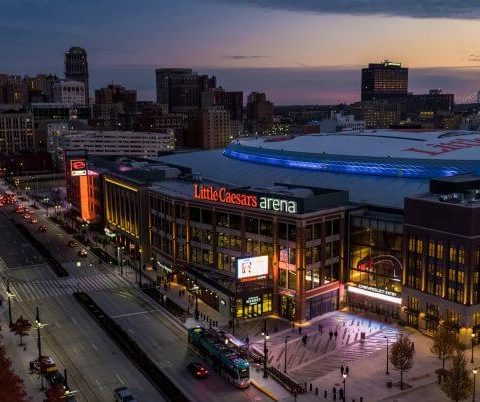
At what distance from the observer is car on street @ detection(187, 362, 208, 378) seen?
70562 mm

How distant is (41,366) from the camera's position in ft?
227

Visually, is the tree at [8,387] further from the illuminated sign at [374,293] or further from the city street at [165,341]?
the illuminated sign at [374,293]

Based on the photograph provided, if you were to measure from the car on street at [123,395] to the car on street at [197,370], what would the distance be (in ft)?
30.7

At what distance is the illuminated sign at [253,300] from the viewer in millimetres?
91000

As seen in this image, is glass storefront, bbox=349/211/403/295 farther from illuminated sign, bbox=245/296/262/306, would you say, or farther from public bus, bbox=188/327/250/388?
public bus, bbox=188/327/250/388

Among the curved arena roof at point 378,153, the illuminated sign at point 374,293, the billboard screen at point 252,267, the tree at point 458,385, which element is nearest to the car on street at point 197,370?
the billboard screen at point 252,267

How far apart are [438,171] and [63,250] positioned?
8050cm

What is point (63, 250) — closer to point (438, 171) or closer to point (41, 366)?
Result: point (41, 366)

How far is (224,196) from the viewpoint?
10019 cm

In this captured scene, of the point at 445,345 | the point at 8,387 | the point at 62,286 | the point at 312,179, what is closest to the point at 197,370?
the point at 8,387

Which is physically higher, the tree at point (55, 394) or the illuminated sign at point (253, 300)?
the tree at point (55, 394)

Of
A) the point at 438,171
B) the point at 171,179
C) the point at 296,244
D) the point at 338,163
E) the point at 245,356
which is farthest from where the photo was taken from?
the point at 171,179

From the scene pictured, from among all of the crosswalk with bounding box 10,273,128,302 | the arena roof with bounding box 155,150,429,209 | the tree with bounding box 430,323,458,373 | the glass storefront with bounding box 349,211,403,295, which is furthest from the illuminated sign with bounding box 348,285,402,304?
the crosswalk with bounding box 10,273,128,302

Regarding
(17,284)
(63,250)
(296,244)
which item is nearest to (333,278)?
(296,244)
